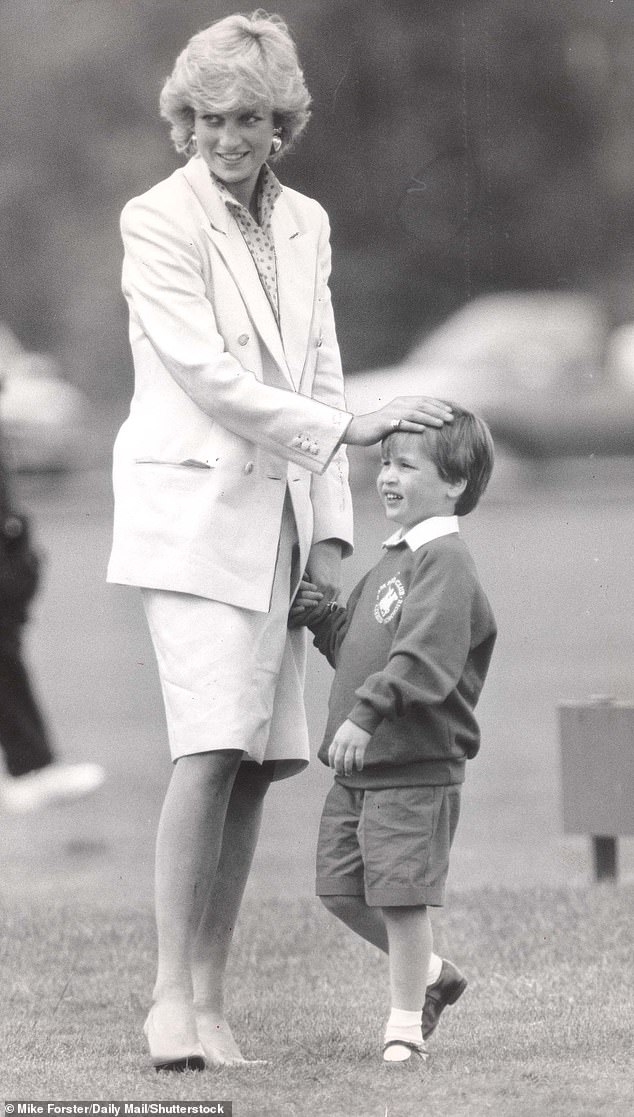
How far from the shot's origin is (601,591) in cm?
550

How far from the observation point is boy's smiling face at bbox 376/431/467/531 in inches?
122

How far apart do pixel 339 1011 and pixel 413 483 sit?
1.26 meters

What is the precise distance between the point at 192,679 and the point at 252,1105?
74 cm

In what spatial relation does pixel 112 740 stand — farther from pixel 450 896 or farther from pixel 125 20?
pixel 125 20

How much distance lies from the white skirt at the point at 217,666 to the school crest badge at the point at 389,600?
196 mm

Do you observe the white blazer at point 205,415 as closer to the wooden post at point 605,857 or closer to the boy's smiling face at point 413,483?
the boy's smiling face at point 413,483

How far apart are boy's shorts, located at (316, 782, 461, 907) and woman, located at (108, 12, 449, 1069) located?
9.3 inches

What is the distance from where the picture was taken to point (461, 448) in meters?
3.11

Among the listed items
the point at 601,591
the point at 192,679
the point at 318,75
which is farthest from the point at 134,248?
the point at 601,591

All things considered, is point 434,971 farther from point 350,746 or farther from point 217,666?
point 217,666

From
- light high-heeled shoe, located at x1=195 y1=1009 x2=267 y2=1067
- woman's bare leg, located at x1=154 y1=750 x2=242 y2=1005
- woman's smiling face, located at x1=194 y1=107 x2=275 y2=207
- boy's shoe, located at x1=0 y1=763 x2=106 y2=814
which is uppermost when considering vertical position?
woman's smiling face, located at x1=194 y1=107 x2=275 y2=207

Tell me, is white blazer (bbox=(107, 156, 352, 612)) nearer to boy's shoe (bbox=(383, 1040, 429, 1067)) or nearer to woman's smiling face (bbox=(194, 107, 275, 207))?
woman's smiling face (bbox=(194, 107, 275, 207))

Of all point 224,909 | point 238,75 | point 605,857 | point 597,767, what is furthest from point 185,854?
point 605,857

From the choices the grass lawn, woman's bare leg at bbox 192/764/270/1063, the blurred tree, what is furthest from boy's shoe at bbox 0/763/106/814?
woman's bare leg at bbox 192/764/270/1063
